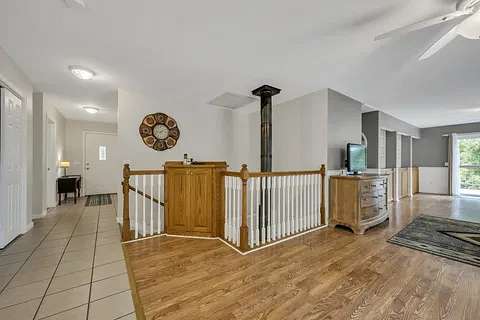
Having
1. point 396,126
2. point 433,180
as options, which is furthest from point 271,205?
point 433,180

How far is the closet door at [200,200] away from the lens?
10.1 ft

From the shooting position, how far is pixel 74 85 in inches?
143

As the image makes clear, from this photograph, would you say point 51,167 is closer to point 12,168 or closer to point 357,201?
point 12,168

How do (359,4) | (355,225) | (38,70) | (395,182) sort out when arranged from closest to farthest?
(359,4)
(38,70)
(355,225)
(395,182)

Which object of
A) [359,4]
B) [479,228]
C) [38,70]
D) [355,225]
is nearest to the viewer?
[359,4]

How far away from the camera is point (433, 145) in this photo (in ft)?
24.2

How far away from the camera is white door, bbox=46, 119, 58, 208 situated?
16.3 feet

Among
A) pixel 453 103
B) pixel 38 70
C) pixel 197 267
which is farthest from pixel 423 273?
pixel 38 70

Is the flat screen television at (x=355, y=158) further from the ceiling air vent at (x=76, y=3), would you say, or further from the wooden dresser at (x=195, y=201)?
the ceiling air vent at (x=76, y=3)

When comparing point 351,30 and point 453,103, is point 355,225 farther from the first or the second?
point 453,103

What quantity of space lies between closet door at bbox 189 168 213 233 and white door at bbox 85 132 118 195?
16.7 feet

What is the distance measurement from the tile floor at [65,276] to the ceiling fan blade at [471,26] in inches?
131

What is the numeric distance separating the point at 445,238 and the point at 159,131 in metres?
4.98

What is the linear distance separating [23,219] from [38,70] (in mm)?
2221
